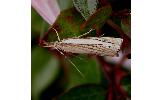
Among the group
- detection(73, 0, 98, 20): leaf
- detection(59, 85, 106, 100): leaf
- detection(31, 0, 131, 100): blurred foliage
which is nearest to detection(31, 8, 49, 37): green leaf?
detection(31, 0, 131, 100): blurred foliage

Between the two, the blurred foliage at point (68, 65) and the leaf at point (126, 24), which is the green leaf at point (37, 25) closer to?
the blurred foliage at point (68, 65)

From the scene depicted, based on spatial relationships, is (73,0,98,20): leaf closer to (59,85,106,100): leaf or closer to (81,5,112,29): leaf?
(81,5,112,29): leaf

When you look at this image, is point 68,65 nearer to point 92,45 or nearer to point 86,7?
point 92,45

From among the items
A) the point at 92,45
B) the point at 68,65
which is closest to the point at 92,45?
the point at 92,45

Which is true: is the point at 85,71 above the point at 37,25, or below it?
below
